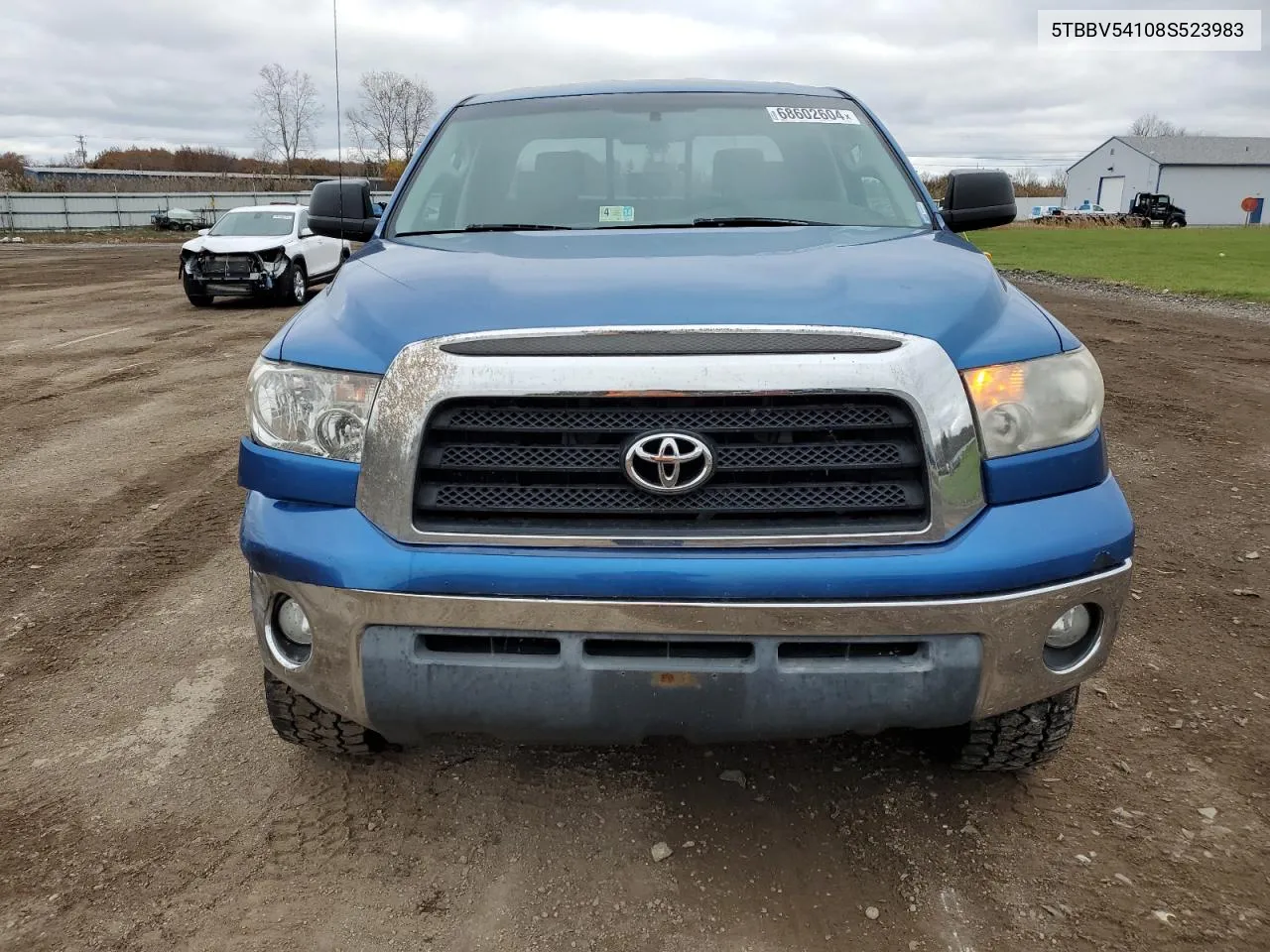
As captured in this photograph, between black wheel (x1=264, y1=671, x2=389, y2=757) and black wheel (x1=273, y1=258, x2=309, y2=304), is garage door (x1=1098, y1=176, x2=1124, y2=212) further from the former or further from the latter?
black wheel (x1=264, y1=671, x2=389, y2=757)

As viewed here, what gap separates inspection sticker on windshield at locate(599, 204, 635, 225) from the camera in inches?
123

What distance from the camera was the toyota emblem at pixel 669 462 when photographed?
1951 millimetres

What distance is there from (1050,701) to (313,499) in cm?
178

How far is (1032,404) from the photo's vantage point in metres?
2.08

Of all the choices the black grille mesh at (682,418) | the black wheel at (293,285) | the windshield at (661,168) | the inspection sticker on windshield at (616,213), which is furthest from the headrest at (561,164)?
the black wheel at (293,285)

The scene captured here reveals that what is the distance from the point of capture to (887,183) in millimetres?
3326

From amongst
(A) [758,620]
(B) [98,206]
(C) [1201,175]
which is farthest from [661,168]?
(C) [1201,175]

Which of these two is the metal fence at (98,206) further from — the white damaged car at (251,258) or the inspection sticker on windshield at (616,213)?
the inspection sticker on windshield at (616,213)

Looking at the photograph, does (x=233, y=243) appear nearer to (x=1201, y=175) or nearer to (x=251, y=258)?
(x=251, y=258)

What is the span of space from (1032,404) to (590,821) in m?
1.45

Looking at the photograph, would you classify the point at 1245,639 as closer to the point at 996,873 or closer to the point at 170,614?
the point at 996,873

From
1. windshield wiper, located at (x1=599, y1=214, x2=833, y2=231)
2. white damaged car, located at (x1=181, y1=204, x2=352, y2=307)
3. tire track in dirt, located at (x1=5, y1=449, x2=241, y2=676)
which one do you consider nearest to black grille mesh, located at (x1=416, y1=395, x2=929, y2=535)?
windshield wiper, located at (x1=599, y1=214, x2=833, y2=231)

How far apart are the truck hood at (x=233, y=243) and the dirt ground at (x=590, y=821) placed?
11987mm

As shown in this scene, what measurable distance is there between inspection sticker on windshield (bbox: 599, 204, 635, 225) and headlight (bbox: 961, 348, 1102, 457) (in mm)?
1453
